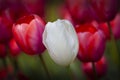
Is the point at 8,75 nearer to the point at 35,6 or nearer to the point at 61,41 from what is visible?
the point at 35,6

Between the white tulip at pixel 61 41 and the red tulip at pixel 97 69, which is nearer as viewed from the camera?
the white tulip at pixel 61 41

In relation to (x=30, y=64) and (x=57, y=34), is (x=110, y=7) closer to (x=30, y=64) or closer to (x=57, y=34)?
(x=57, y=34)

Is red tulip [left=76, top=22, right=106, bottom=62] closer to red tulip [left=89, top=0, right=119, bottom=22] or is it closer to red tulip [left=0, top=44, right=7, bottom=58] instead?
red tulip [left=89, top=0, right=119, bottom=22]

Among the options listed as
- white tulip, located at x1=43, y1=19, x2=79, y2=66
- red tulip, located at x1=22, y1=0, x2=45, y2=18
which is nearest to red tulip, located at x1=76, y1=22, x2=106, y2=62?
white tulip, located at x1=43, y1=19, x2=79, y2=66

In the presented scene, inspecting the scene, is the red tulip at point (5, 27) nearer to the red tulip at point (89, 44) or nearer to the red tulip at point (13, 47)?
the red tulip at point (13, 47)

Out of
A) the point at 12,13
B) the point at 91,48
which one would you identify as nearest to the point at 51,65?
the point at 12,13

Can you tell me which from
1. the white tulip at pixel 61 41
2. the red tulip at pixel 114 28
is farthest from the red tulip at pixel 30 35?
the red tulip at pixel 114 28
